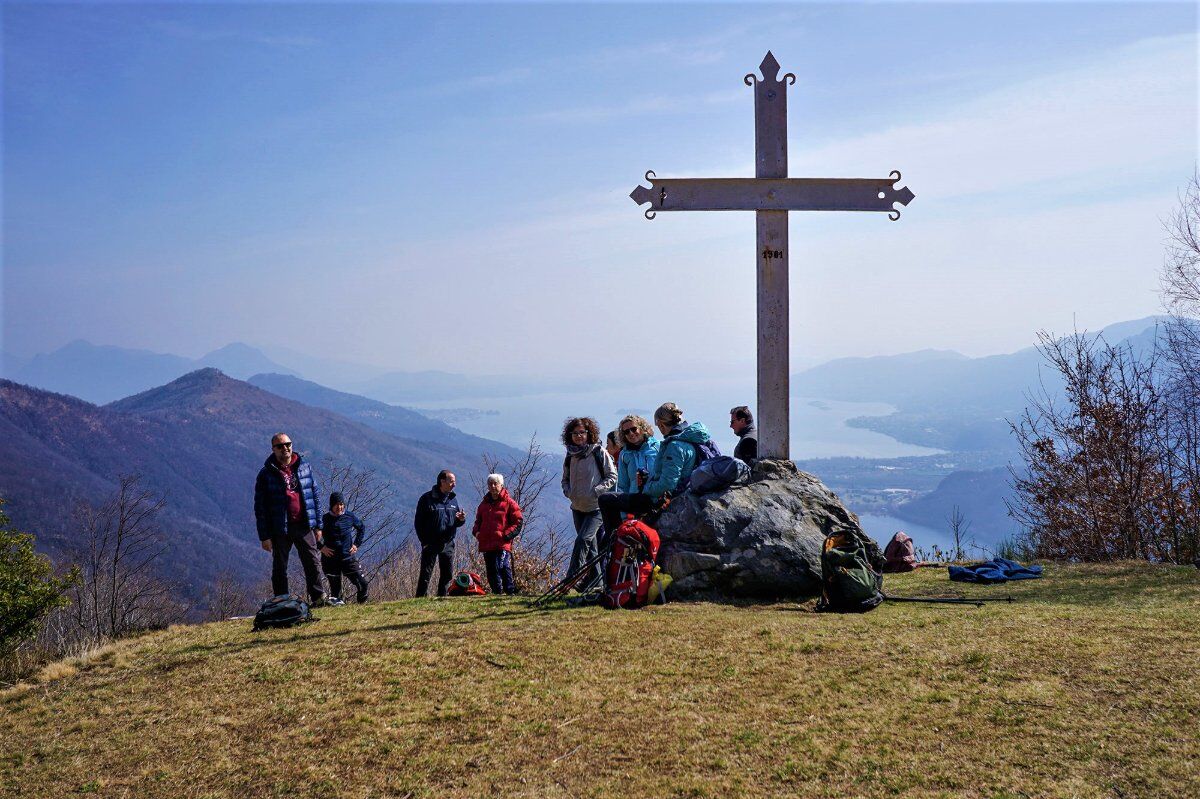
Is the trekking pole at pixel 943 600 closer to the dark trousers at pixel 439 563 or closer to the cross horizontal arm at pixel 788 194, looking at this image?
the cross horizontal arm at pixel 788 194

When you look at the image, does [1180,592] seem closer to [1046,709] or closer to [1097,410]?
[1046,709]

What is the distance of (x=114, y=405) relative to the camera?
19000 cm

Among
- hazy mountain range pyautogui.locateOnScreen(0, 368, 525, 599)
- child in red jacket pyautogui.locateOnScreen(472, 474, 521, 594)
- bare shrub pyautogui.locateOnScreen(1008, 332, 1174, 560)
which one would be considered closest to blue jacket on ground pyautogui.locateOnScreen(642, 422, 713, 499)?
child in red jacket pyautogui.locateOnScreen(472, 474, 521, 594)

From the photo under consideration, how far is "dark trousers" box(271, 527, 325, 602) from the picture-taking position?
958 cm

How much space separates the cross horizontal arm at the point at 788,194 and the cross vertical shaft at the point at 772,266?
135 millimetres

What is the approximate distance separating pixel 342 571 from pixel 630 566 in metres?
4.27

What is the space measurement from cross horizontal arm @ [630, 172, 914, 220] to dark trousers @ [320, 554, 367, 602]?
552 centimetres

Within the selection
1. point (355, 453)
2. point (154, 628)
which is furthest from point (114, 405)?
point (154, 628)

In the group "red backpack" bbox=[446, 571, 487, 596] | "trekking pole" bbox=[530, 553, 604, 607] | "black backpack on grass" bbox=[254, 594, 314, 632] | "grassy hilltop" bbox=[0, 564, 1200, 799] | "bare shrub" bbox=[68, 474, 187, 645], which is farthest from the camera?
"bare shrub" bbox=[68, 474, 187, 645]

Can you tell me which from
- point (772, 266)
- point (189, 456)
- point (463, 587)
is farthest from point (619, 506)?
point (189, 456)

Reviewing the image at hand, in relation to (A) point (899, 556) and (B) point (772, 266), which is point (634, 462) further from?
(A) point (899, 556)

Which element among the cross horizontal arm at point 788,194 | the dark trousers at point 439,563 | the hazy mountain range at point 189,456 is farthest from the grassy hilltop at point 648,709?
the hazy mountain range at point 189,456

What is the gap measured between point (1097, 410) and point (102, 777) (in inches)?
547

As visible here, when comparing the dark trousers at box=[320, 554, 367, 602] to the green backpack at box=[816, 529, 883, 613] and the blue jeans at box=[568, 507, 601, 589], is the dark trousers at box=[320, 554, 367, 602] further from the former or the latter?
the green backpack at box=[816, 529, 883, 613]
